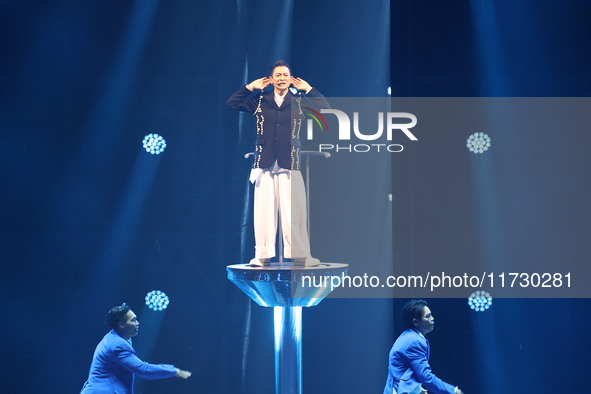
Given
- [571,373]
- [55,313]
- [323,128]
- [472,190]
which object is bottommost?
[571,373]

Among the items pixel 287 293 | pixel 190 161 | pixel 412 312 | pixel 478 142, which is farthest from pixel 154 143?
pixel 412 312

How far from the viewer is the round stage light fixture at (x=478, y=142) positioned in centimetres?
745

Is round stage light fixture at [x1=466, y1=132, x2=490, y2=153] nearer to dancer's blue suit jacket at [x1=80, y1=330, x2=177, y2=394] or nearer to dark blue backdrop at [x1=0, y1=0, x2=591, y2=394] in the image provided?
dark blue backdrop at [x1=0, y1=0, x2=591, y2=394]

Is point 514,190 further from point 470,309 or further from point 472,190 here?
point 470,309

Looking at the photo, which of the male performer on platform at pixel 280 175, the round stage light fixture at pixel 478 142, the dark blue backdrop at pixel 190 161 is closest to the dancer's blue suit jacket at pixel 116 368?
the male performer on platform at pixel 280 175

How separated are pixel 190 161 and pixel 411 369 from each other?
300cm

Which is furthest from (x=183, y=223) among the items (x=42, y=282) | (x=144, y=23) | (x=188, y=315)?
(x=144, y=23)

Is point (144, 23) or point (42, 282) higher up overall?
point (144, 23)

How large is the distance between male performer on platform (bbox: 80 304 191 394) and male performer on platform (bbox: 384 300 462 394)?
4.60 ft

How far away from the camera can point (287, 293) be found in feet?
18.9

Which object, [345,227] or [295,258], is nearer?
[295,258]

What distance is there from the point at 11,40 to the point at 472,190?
4258 millimetres

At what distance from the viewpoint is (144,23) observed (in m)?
7.62

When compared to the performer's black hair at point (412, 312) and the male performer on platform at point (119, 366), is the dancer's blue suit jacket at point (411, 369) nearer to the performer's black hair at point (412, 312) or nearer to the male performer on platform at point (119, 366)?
the performer's black hair at point (412, 312)
